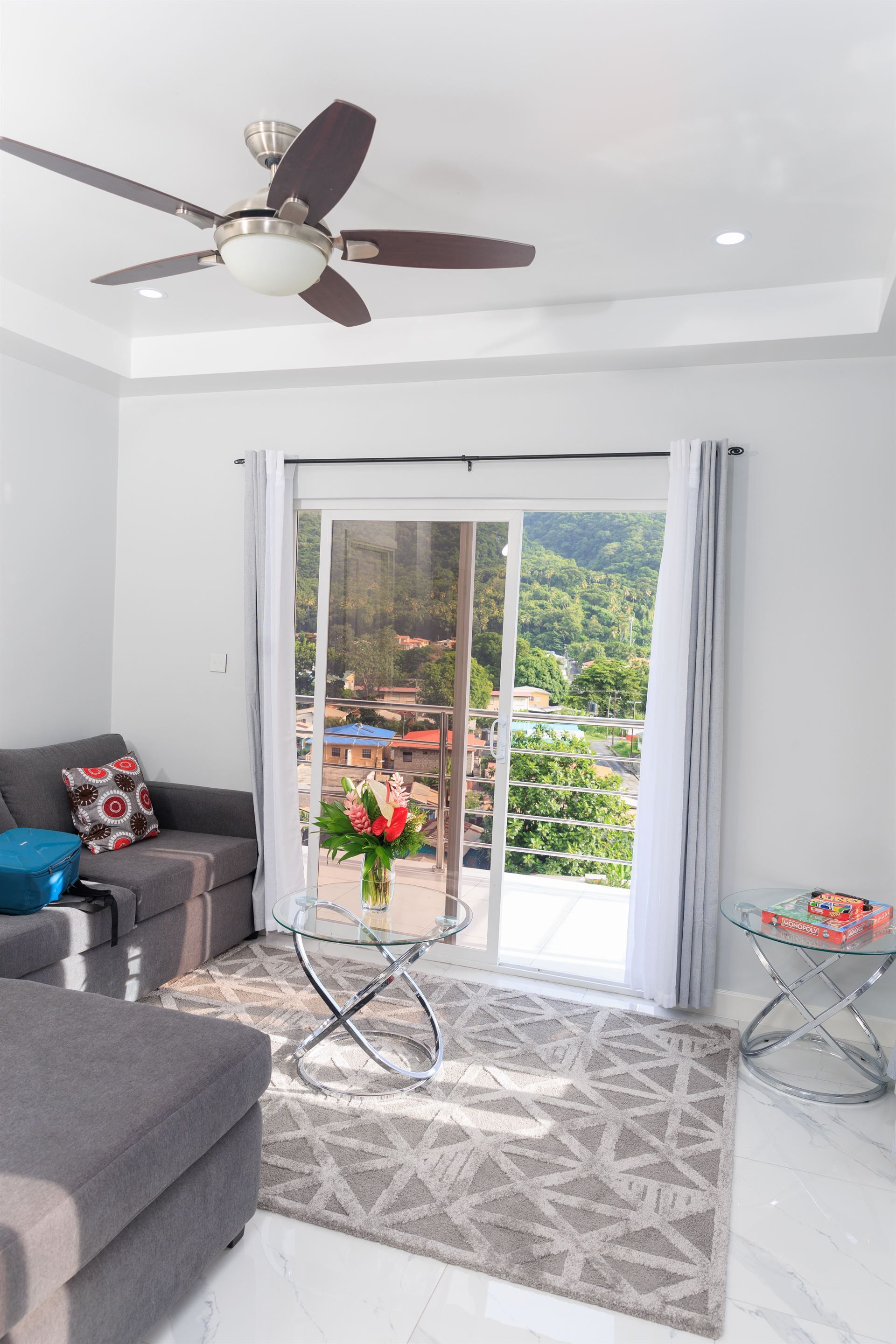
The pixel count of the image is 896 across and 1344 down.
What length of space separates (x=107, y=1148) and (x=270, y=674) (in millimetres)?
2808

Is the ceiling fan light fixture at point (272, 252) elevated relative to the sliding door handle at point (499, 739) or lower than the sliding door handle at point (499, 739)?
elevated

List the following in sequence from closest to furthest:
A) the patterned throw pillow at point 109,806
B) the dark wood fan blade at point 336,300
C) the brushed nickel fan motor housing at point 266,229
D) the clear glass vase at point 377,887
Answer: the brushed nickel fan motor housing at point 266,229, the dark wood fan blade at point 336,300, the clear glass vase at point 377,887, the patterned throw pillow at point 109,806

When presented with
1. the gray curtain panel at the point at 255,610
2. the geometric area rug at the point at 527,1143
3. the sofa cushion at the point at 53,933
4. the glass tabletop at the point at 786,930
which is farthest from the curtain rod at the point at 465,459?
the geometric area rug at the point at 527,1143

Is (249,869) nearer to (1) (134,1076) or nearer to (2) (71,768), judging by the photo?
(2) (71,768)

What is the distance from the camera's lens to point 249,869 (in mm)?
4258

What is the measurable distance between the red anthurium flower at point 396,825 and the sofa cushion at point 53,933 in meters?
1.14

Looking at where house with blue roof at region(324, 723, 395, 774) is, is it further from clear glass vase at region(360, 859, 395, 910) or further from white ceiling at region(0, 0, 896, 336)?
white ceiling at region(0, 0, 896, 336)

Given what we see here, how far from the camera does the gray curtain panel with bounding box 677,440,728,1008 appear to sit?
3576 millimetres

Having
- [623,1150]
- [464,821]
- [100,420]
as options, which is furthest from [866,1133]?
[100,420]

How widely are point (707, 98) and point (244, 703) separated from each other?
3.30m

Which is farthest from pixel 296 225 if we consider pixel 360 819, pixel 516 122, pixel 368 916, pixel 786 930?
pixel 786 930

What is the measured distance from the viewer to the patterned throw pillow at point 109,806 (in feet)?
12.9

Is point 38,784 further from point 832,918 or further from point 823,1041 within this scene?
point 823,1041

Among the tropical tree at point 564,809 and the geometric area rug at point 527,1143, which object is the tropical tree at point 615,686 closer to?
the tropical tree at point 564,809
